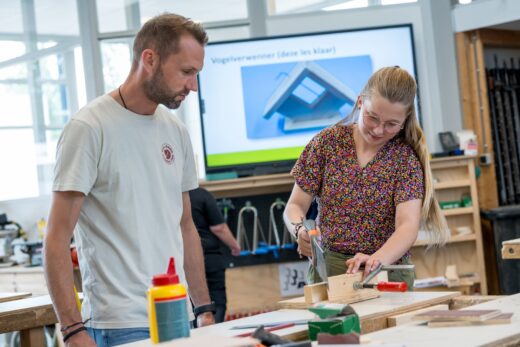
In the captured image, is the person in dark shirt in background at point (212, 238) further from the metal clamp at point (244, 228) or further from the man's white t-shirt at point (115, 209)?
the man's white t-shirt at point (115, 209)

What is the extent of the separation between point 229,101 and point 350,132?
3.80m

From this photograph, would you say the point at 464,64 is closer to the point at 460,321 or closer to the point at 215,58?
the point at 215,58

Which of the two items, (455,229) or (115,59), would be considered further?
(115,59)

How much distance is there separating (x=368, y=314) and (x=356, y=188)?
24.3 inches

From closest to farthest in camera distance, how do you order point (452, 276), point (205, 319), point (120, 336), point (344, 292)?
1. point (120, 336)
2. point (205, 319)
3. point (344, 292)
4. point (452, 276)

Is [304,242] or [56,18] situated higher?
[56,18]

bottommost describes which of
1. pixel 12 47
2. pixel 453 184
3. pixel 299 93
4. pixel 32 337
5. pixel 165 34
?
pixel 32 337

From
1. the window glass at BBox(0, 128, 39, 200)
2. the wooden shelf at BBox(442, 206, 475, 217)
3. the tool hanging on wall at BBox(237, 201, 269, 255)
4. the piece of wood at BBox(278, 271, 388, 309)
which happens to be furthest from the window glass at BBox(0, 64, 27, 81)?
A: the piece of wood at BBox(278, 271, 388, 309)

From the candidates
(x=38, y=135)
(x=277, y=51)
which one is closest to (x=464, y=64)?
(x=277, y=51)

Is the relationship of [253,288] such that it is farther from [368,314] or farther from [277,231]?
[368,314]

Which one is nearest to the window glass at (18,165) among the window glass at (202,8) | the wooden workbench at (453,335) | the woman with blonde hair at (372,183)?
the window glass at (202,8)

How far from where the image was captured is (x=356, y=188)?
3.10m

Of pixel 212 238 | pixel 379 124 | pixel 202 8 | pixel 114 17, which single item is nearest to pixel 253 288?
pixel 212 238

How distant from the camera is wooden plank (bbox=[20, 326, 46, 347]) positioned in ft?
11.5
